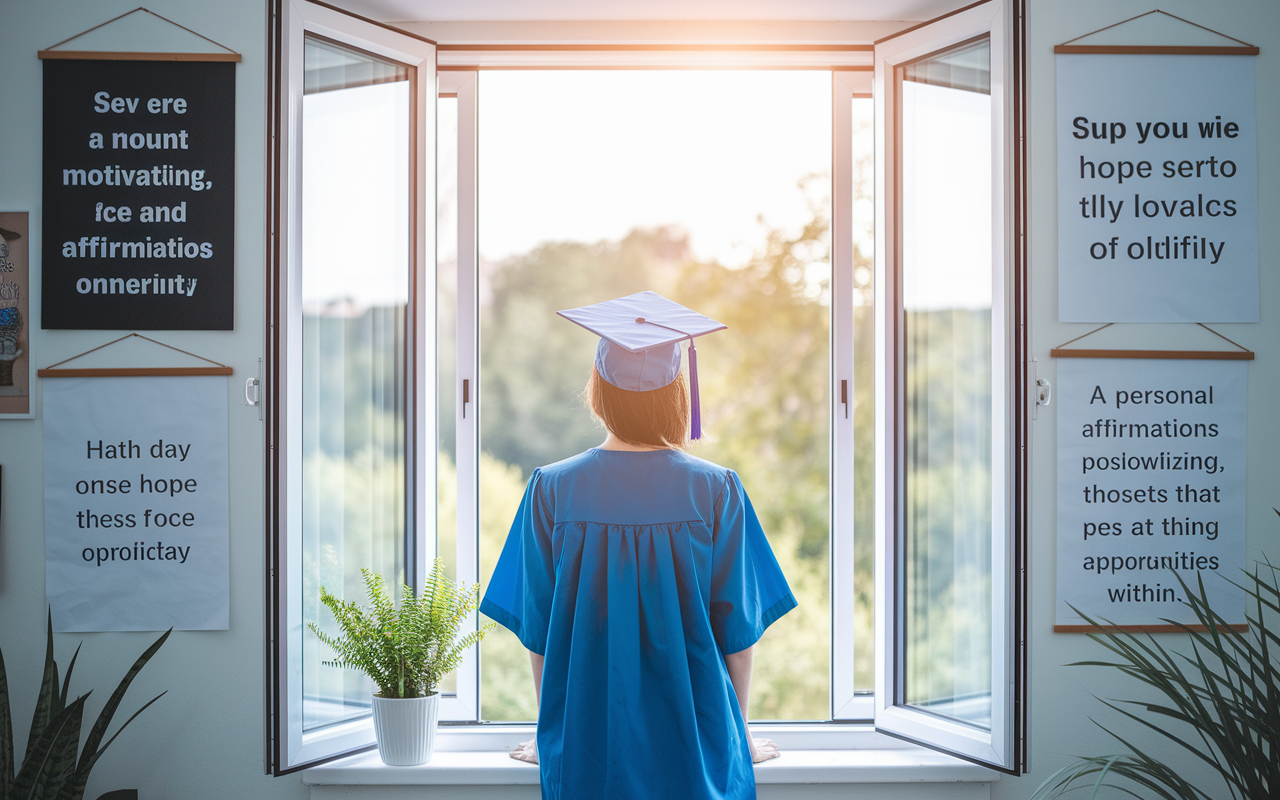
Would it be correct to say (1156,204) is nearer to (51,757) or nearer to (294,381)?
(294,381)

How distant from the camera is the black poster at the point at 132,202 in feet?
6.12

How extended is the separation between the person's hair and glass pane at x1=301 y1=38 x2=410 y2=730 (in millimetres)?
726

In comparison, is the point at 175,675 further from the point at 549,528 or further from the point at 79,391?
the point at 549,528

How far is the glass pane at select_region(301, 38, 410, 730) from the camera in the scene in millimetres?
1840

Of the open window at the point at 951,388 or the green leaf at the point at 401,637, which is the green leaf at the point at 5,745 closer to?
the green leaf at the point at 401,637

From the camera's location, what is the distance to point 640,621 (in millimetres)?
1476

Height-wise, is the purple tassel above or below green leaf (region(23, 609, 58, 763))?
above

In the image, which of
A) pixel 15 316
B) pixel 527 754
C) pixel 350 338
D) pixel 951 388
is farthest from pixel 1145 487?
pixel 15 316

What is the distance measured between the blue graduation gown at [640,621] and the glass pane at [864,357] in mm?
637

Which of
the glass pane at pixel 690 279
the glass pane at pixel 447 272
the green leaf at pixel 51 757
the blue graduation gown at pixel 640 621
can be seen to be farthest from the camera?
the glass pane at pixel 690 279

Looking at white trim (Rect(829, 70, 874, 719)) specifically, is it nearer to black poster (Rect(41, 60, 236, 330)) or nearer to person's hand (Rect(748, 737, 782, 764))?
person's hand (Rect(748, 737, 782, 764))

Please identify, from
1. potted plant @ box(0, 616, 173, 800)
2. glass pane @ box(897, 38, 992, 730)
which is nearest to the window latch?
glass pane @ box(897, 38, 992, 730)

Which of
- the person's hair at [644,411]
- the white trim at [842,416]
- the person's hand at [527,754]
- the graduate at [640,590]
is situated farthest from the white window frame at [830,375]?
the person's hair at [644,411]

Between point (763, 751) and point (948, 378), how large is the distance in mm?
985
